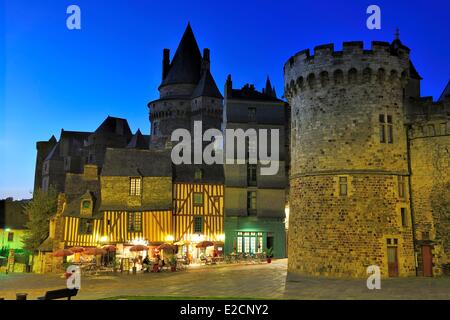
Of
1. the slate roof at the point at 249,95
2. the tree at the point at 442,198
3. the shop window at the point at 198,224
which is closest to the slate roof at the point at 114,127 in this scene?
the slate roof at the point at 249,95

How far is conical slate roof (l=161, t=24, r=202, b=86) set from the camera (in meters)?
49.1

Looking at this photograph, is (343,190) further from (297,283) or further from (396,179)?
(297,283)

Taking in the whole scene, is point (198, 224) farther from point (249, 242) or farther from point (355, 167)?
point (355, 167)

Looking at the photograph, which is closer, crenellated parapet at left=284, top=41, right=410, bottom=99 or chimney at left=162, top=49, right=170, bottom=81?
crenellated parapet at left=284, top=41, right=410, bottom=99

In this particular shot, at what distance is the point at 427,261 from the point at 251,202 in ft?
52.6

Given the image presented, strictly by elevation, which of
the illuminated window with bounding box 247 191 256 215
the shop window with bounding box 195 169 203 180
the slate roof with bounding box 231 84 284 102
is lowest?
the illuminated window with bounding box 247 191 256 215

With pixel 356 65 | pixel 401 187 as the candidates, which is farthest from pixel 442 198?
pixel 356 65

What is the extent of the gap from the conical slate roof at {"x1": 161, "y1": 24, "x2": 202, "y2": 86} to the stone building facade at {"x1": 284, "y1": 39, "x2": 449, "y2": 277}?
28.7m

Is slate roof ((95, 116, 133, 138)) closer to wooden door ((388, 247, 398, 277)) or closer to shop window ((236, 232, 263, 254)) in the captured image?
shop window ((236, 232, 263, 254))

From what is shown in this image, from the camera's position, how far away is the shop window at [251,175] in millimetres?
34750

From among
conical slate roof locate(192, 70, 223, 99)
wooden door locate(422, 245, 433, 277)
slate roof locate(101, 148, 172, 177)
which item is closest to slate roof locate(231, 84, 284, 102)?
slate roof locate(101, 148, 172, 177)

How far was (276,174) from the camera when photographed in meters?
35.3

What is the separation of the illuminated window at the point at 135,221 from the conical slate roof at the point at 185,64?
2205 cm
